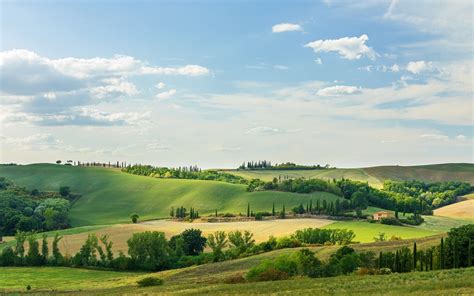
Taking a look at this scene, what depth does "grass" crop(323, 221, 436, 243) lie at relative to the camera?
143250 millimetres

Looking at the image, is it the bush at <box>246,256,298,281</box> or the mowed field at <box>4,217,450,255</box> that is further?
the mowed field at <box>4,217,450,255</box>

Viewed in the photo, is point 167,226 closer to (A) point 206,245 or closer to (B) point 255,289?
(A) point 206,245

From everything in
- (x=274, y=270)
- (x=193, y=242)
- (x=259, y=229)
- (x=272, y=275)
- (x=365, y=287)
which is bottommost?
(x=193, y=242)

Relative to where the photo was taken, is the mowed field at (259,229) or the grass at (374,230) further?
the mowed field at (259,229)

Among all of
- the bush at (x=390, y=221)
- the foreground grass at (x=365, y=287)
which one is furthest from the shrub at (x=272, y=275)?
the bush at (x=390, y=221)

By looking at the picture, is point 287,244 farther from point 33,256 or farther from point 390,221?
point 390,221

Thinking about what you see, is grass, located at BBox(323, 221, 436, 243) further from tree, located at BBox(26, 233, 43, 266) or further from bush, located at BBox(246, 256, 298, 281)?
tree, located at BBox(26, 233, 43, 266)

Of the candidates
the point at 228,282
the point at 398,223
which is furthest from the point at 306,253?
the point at 398,223

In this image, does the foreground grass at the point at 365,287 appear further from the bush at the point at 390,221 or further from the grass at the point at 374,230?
the bush at the point at 390,221

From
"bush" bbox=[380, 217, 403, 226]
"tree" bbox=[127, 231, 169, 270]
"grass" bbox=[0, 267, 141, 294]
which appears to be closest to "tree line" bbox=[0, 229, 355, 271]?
"tree" bbox=[127, 231, 169, 270]

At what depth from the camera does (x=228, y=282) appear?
65812mm

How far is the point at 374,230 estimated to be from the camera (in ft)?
500

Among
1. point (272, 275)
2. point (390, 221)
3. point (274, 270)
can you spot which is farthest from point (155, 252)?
point (390, 221)

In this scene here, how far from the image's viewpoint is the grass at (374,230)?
14325 centimetres
